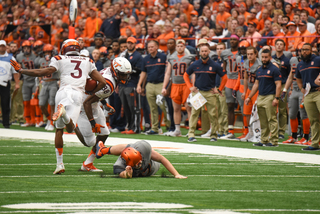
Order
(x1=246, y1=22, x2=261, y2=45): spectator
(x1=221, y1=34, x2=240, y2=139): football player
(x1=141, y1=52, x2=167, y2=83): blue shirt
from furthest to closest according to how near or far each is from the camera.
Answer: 1. (x1=246, y1=22, x2=261, y2=45): spectator
2. (x1=141, y1=52, x2=167, y2=83): blue shirt
3. (x1=221, y1=34, x2=240, y2=139): football player

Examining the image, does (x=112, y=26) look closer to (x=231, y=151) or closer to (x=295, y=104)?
(x=295, y=104)

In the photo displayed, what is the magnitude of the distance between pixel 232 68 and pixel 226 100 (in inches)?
34.1

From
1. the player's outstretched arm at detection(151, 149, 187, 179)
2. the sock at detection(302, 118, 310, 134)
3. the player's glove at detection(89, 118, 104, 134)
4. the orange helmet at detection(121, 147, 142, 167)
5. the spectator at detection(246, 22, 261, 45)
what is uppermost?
the spectator at detection(246, 22, 261, 45)

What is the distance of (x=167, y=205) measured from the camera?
5.04 metres

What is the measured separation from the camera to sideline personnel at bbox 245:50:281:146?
37.1 feet

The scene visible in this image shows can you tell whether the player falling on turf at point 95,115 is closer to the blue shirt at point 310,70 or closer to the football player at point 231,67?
the blue shirt at point 310,70

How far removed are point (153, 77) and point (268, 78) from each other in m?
4.03

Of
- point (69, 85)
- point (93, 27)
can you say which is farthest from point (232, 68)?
point (93, 27)

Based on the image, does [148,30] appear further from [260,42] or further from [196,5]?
[260,42]

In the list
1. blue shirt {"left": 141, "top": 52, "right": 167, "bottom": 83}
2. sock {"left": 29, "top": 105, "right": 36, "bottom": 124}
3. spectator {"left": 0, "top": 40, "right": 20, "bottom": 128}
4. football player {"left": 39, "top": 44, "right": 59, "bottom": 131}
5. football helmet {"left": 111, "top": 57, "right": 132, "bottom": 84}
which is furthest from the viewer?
sock {"left": 29, "top": 105, "right": 36, "bottom": 124}

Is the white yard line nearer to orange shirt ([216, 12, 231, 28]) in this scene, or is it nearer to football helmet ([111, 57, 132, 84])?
football helmet ([111, 57, 132, 84])

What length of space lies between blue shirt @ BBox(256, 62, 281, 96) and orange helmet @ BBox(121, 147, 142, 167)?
18.4 feet

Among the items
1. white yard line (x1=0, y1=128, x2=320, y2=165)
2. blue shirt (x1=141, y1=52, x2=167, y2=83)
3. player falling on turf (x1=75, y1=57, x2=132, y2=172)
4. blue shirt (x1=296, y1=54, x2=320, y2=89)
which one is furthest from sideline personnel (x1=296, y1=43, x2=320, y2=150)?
blue shirt (x1=141, y1=52, x2=167, y2=83)

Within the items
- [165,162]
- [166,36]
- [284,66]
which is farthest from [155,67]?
[165,162]
